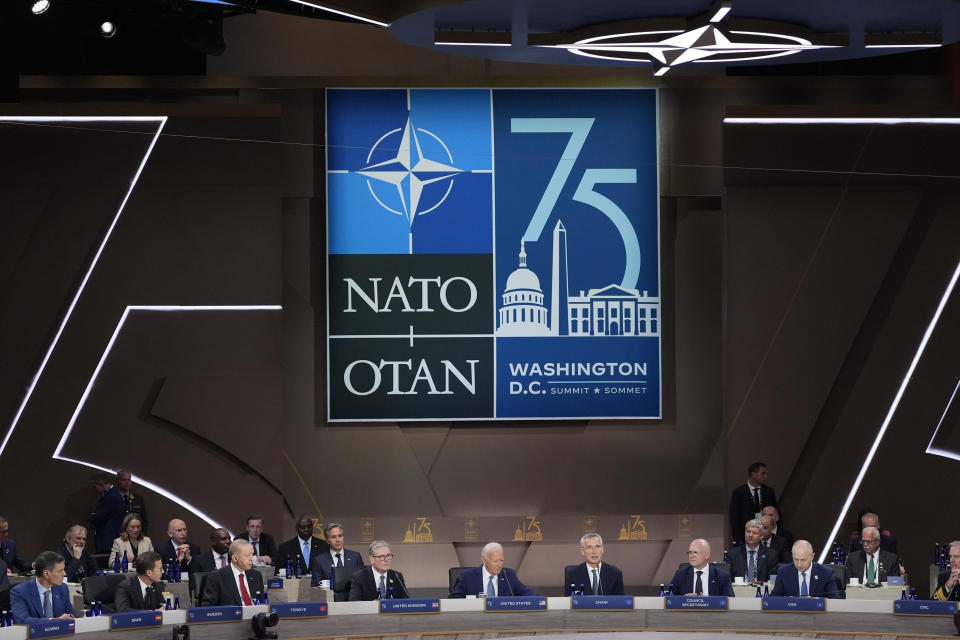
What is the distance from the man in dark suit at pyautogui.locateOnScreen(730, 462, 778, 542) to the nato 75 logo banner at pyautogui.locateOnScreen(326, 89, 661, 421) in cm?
112

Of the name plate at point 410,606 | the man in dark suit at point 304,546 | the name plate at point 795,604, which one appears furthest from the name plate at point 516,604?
the man in dark suit at point 304,546

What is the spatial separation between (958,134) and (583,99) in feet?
10.4

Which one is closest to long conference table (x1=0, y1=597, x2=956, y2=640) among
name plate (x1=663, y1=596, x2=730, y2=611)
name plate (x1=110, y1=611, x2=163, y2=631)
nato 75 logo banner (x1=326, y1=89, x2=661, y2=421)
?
name plate (x1=663, y1=596, x2=730, y2=611)

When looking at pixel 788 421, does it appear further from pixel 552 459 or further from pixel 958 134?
pixel 958 134

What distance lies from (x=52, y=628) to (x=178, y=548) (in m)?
3.58

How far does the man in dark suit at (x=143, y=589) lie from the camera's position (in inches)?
290

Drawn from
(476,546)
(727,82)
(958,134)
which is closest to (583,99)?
(727,82)

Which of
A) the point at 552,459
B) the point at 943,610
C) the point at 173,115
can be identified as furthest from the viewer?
the point at 552,459

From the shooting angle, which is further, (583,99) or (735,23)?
(583,99)

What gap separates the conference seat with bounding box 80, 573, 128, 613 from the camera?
7465 mm

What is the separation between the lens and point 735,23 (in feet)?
26.5

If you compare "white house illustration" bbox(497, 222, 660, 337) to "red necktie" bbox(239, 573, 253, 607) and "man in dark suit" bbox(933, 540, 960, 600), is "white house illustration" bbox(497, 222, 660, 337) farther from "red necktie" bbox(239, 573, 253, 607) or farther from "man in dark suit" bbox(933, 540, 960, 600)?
"red necktie" bbox(239, 573, 253, 607)

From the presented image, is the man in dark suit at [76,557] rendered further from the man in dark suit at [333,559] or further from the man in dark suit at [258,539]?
the man in dark suit at [333,559]

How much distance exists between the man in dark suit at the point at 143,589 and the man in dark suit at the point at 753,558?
3.96m
